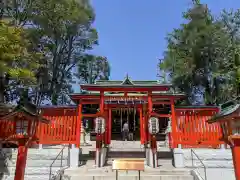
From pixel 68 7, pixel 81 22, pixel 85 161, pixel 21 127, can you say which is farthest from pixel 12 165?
pixel 81 22

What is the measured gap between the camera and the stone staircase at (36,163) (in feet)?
36.9

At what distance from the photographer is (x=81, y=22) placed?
2480 cm

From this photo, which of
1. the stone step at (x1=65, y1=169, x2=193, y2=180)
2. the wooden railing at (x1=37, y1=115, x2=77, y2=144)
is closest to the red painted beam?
the wooden railing at (x1=37, y1=115, x2=77, y2=144)

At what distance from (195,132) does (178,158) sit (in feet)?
5.36

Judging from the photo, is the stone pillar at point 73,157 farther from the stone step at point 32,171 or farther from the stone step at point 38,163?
the stone step at point 32,171

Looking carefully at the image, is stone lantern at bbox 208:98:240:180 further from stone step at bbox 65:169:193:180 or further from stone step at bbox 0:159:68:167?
stone step at bbox 0:159:68:167

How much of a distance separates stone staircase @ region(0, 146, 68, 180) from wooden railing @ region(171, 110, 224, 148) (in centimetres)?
580

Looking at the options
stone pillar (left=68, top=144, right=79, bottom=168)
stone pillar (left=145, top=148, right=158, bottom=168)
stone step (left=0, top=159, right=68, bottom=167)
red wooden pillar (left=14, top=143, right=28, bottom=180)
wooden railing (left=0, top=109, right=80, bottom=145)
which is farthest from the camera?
wooden railing (left=0, top=109, right=80, bottom=145)

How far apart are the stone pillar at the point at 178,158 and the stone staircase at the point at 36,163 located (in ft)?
17.4

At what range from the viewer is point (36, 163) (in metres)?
11.8

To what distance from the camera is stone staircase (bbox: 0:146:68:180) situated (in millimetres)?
11250

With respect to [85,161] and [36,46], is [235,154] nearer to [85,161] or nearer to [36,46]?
[85,161]

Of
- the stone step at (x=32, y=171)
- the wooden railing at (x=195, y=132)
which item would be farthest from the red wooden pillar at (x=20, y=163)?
the wooden railing at (x=195, y=132)

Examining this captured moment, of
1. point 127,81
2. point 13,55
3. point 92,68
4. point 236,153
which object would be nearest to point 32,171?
point 13,55
